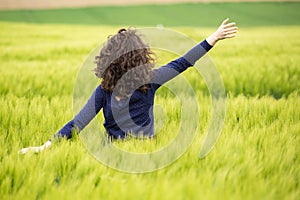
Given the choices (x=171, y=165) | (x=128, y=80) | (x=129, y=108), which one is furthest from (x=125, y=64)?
(x=171, y=165)

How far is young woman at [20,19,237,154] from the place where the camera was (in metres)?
2.23

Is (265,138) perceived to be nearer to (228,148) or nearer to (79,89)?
(228,148)

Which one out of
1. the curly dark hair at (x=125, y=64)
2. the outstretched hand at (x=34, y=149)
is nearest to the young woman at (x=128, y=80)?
the curly dark hair at (x=125, y=64)

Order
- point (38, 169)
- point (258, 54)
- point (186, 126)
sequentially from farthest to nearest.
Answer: point (258, 54)
point (186, 126)
point (38, 169)

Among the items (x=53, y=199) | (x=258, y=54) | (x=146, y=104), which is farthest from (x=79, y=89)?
(x=258, y=54)

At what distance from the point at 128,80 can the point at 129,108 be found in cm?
18

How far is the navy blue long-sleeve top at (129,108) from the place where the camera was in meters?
2.26

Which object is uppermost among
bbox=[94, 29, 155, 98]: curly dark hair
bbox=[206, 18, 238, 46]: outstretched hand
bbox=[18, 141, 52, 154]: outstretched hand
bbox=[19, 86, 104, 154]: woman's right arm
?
bbox=[206, 18, 238, 46]: outstretched hand

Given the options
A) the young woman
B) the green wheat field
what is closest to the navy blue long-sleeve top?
the young woman

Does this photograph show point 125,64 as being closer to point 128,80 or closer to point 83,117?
point 128,80

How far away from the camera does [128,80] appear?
7.39ft

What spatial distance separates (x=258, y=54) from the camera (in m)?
7.35

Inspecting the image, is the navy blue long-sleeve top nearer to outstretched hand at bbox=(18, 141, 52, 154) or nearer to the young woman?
the young woman

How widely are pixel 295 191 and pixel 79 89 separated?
327 centimetres
